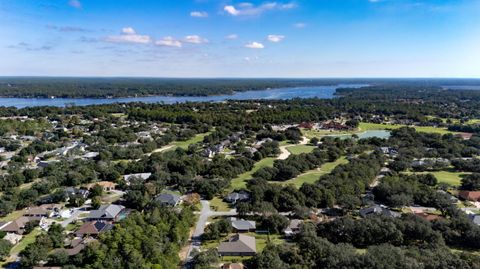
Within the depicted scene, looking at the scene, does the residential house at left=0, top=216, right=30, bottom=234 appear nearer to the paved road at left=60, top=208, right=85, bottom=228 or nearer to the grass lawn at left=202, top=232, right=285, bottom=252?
the paved road at left=60, top=208, right=85, bottom=228

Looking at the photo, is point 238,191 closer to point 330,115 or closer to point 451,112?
point 330,115

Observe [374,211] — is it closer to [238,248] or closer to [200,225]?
[238,248]

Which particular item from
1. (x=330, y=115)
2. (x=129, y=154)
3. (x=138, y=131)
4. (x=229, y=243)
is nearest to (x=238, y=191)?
(x=229, y=243)

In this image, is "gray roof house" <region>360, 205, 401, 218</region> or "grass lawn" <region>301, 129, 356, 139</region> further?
"grass lawn" <region>301, 129, 356, 139</region>

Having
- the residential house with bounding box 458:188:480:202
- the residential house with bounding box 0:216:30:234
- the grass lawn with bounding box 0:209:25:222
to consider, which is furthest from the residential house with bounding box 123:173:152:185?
the residential house with bounding box 458:188:480:202

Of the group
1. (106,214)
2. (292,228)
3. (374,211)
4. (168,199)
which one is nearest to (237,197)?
(168,199)

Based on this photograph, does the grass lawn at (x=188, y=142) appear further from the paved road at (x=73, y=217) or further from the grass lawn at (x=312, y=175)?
the paved road at (x=73, y=217)
